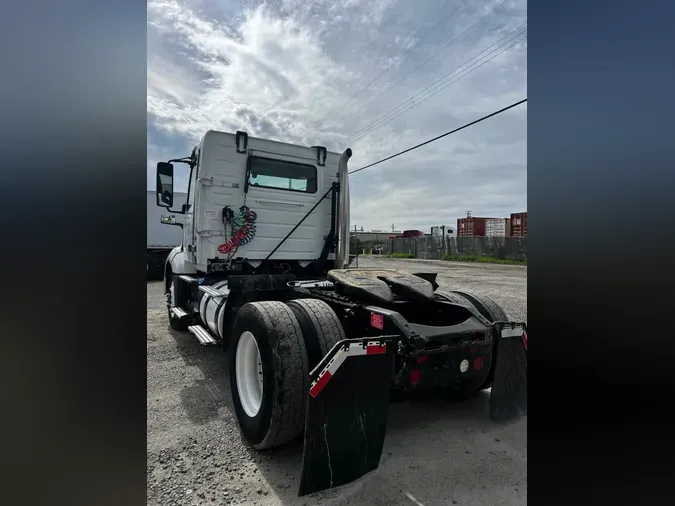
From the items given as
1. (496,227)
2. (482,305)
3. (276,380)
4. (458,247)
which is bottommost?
(276,380)

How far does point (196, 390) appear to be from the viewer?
4062 mm

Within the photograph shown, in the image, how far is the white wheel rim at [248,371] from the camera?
10.5 ft

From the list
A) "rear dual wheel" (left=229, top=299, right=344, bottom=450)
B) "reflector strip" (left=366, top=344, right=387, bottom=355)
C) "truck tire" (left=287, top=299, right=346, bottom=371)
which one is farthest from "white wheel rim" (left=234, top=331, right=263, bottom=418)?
"reflector strip" (left=366, top=344, right=387, bottom=355)

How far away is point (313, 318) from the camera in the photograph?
2.95 meters

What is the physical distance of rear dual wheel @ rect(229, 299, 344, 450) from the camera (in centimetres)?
264

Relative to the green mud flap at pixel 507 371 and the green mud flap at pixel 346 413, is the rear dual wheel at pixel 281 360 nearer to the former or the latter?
the green mud flap at pixel 346 413

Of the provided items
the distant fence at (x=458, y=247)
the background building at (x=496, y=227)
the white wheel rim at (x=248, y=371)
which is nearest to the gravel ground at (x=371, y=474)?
the white wheel rim at (x=248, y=371)

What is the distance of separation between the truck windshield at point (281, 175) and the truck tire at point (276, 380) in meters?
2.62

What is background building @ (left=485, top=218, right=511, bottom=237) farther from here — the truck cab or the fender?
the fender

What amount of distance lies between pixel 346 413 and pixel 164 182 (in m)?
4.72

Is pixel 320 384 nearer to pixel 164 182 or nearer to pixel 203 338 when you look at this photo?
pixel 203 338

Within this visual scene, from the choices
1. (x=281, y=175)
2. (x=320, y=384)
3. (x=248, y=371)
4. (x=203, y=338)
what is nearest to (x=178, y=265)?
(x=203, y=338)
